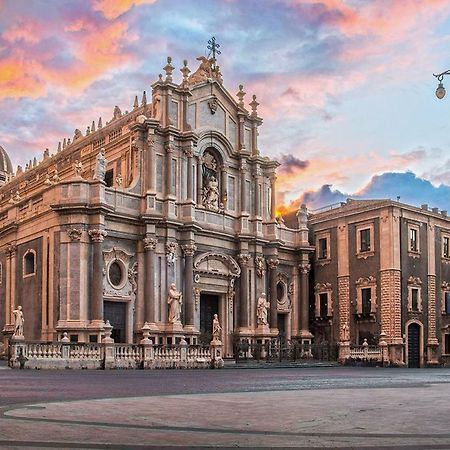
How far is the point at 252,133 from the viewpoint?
57.0 m

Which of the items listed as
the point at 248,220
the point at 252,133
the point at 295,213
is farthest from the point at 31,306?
the point at 295,213

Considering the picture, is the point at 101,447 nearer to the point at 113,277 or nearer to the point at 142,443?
the point at 142,443

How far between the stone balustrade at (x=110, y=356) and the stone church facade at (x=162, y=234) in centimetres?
544

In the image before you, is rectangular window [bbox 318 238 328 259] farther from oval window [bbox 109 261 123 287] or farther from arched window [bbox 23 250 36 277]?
arched window [bbox 23 250 36 277]

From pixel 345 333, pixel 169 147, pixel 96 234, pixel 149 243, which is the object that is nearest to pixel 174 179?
pixel 169 147

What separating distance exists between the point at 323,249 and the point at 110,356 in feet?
86.8

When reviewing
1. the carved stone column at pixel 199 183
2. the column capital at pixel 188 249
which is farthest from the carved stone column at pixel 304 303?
the column capital at pixel 188 249

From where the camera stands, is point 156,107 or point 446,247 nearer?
point 156,107

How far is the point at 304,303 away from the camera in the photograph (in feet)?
189

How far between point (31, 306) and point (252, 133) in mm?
20823

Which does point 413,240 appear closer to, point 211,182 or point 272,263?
point 272,263

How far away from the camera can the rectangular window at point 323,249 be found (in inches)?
2315

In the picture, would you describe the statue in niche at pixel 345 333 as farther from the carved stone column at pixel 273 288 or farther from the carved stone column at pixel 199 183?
the carved stone column at pixel 199 183

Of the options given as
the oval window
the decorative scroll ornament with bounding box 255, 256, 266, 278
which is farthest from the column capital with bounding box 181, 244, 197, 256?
the decorative scroll ornament with bounding box 255, 256, 266, 278
